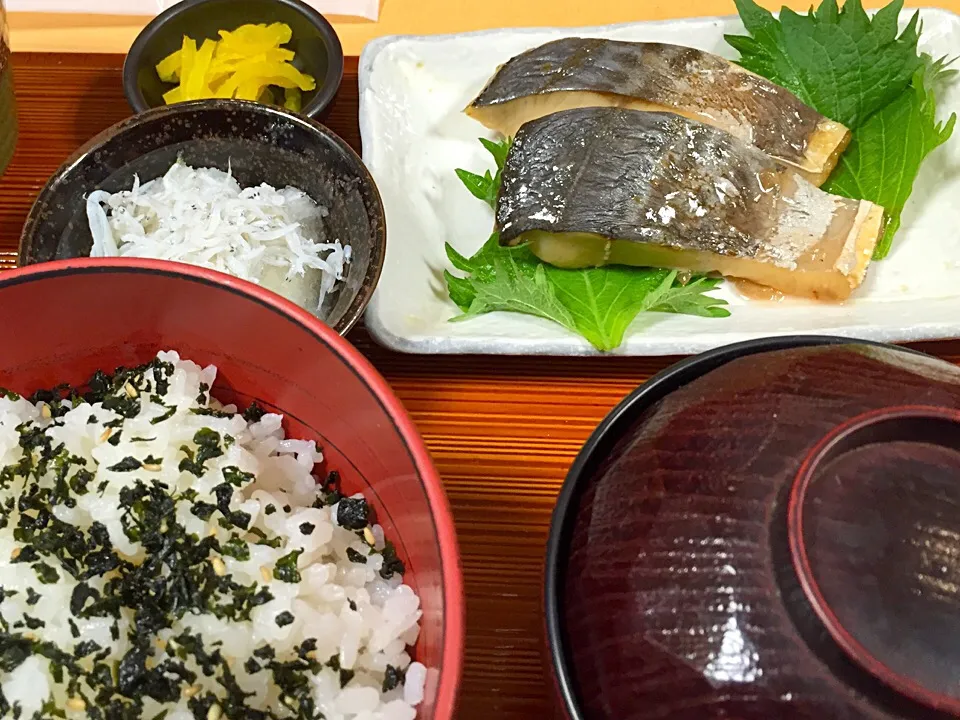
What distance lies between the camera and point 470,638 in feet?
3.83

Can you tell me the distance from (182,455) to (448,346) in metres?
0.64

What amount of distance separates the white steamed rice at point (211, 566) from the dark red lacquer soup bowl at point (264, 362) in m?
0.03

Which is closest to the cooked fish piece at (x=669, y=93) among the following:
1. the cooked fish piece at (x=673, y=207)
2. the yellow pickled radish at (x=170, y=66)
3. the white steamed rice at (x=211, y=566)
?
the cooked fish piece at (x=673, y=207)

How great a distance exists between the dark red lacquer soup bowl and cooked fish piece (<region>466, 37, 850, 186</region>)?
110 centimetres

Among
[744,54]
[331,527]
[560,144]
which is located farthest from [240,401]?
[744,54]

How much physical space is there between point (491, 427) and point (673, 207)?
618mm

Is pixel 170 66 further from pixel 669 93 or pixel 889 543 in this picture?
pixel 889 543

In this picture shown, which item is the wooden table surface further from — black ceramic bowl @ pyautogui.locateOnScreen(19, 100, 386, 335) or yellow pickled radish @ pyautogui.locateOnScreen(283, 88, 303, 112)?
black ceramic bowl @ pyautogui.locateOnScreen(19, 100, 386, 335)

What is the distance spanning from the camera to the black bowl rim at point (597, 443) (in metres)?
0.73

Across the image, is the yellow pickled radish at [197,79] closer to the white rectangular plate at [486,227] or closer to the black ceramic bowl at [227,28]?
the black ceramic bowl at [227,28]

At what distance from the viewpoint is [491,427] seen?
55.7 inches

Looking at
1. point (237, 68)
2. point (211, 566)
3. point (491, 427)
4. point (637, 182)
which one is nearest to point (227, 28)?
point (237, 68)

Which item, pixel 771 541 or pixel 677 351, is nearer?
pixel 771 541

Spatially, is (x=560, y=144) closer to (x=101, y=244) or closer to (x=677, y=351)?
(x=677, y=351)
